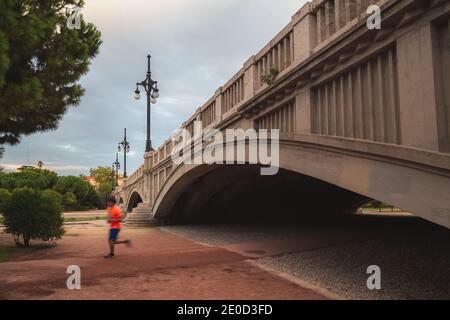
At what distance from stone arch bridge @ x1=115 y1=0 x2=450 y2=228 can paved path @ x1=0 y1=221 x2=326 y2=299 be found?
2.22m

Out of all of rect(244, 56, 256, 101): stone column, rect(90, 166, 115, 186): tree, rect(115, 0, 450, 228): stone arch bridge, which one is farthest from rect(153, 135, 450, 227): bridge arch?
rect(90, 166, 115, 186): tree

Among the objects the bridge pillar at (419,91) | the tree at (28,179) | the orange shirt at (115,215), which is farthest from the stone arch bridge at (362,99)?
the tree at (28,179)

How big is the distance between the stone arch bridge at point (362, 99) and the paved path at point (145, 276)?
2.22 metres

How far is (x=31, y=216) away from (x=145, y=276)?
19.9 feet

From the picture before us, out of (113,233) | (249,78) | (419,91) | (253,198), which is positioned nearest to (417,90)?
(419,91)

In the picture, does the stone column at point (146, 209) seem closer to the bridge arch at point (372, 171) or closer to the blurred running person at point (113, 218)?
the blurred running person at point (113, 218)

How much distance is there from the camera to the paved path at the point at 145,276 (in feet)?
20.4

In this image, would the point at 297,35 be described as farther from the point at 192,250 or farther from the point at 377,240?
the point at 377,240

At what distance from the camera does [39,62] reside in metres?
10.5

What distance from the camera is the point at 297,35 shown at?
803 cm

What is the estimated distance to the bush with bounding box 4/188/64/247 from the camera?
38.9 ft

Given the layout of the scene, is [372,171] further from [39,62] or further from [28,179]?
[28,179]
